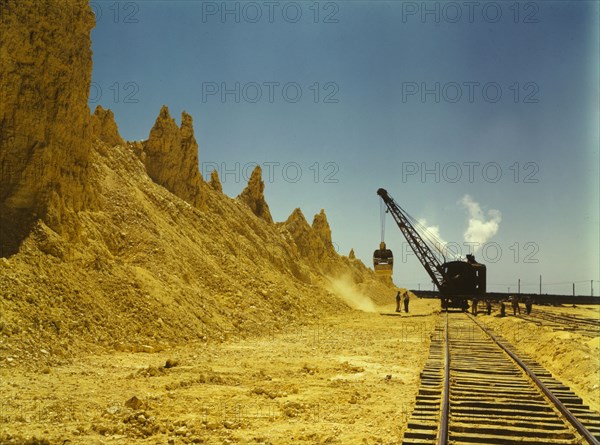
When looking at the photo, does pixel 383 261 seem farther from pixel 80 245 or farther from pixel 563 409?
pixel 563 409

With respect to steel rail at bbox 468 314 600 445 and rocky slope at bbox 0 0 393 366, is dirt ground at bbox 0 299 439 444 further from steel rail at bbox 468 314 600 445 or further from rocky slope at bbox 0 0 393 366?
steel rail at bbox 468 314 600 445

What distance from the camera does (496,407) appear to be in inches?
337

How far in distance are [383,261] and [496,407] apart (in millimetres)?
28692

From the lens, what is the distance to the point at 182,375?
1125cm

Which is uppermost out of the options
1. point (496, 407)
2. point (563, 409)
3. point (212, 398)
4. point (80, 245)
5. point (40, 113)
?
point (40, 113)

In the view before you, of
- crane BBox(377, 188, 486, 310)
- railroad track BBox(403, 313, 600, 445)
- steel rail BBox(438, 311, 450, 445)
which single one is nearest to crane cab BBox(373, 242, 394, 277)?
crane BBox(377, 188, 486, 310)

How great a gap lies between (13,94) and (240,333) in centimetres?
1174

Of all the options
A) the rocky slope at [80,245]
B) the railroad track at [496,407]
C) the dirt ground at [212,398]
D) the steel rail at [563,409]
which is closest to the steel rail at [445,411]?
the railroad track at [496,407]

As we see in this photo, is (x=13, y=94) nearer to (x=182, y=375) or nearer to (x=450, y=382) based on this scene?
(x=182, y=375)

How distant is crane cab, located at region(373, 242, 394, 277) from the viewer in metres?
36.7

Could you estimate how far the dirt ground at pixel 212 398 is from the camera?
276 inches

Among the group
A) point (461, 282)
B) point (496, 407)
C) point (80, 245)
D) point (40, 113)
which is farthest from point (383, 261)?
point (496, 407)

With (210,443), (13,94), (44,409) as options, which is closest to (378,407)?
(210,443)

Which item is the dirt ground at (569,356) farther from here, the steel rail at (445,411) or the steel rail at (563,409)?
the steel rail at (445,411)
